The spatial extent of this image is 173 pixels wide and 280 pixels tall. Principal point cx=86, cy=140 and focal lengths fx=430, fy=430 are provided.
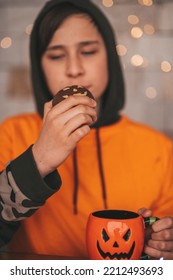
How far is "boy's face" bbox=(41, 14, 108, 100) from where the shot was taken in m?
1.14

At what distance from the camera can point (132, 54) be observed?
8.09ft

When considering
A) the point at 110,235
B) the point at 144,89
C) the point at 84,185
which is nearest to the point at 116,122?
the point at 84,185

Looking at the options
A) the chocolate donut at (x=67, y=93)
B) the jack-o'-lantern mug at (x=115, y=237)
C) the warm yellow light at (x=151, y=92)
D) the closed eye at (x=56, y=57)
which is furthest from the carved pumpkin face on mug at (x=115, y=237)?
the warm yellow light at (x=151, y=92)

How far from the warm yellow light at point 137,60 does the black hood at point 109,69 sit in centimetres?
110

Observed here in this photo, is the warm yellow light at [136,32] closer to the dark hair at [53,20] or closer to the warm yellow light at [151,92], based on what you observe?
the warm yellow light at [151,92]

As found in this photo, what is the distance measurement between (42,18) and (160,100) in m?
1.38

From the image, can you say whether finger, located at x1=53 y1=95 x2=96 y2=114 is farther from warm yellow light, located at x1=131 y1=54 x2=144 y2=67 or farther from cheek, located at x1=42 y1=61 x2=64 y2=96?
warm yellow light, located at x1=131 y1=54 x2=144 y2=67

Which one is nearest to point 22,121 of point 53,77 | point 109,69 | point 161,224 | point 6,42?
point 53,77

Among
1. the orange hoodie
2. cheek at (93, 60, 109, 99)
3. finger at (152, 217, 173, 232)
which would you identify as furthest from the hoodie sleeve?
cheek at (93, 60, 109, 99)

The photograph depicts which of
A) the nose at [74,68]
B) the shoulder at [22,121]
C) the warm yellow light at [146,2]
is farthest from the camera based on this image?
the warm yellow light at [146,2]

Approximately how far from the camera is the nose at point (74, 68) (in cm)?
112

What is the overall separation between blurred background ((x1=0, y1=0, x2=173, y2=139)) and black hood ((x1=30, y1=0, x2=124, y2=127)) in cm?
110

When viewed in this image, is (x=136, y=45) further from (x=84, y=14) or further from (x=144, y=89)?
(x=84, y=14)

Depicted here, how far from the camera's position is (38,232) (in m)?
1.15
